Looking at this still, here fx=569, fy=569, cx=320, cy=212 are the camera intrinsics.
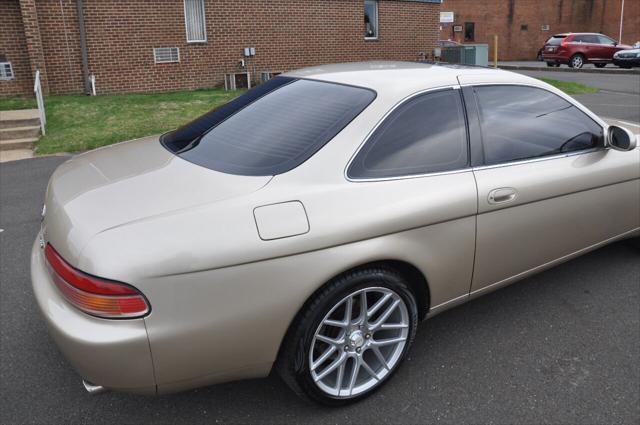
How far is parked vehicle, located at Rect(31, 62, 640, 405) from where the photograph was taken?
220 centimetres

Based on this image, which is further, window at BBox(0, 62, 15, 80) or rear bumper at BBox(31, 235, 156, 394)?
window at BBox(0, 62, 15, 80)

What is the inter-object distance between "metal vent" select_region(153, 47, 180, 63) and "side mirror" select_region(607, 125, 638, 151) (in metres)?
13.1

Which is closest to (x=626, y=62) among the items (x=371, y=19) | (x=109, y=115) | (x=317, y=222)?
(x=371, y=19)

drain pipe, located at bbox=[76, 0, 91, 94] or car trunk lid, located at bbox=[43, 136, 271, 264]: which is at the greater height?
drain pipe, located at bbox=[76, 0, 91, 94]

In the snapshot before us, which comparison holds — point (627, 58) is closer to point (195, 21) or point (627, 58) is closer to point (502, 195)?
point (195, 21)

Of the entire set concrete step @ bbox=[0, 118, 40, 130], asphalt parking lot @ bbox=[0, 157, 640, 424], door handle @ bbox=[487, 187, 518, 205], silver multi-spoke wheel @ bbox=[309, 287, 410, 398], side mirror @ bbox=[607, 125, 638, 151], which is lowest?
asphalt parking lot @ bbox=[0, 157, 640, 424]

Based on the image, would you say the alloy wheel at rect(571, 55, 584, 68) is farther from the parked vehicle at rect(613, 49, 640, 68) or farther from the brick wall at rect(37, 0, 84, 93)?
the brick wall at rect(37, 0, 84, 93)

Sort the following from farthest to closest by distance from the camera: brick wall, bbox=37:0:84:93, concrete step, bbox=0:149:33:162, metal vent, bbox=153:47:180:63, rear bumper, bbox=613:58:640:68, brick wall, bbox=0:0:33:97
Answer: rear bumper, bbox=613:58:640:68
metal vent, bbox=153:47:180:63
brick wall, bbox=37:0:84:93
brick wall, bbox=0:0:33:97
concrete step, bbox=0:149:33:162

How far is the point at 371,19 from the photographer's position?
17.9m

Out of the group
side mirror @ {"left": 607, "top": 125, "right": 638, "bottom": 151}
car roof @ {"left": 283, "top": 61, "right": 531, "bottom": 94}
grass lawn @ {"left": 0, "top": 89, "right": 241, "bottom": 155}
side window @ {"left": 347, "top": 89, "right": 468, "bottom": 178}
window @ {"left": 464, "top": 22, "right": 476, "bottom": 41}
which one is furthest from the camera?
window @ {"left": 464, "top": 22, "right": 476, "bottom": 41}

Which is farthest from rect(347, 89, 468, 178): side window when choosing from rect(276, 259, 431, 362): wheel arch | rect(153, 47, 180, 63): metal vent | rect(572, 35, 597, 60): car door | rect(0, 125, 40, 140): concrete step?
rect(572, 35, 597, 60): car door

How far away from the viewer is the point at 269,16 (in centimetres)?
1595

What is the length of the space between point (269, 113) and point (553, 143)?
1757 mm

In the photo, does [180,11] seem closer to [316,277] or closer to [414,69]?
[414,69]
